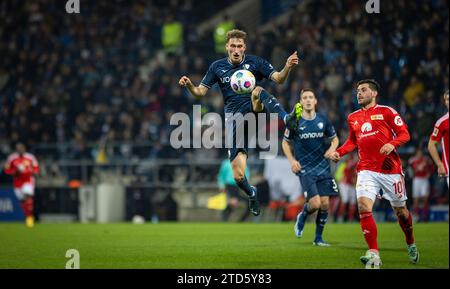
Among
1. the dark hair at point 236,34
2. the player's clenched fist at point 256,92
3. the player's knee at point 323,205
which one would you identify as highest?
the dark hair at point 236,34

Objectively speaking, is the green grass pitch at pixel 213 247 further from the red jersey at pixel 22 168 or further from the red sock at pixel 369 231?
the red jersey at pixel 22 168

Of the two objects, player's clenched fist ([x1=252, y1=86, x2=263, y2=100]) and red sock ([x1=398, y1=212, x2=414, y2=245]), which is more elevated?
player's clenched fist ([x1=252, y1=86, x2=263, y2=100])

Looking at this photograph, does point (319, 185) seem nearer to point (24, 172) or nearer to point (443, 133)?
point (443, 133)

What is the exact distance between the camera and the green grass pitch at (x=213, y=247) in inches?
458

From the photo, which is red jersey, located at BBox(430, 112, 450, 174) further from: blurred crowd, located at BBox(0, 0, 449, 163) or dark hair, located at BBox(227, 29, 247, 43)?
blurred crowd, located at BBox(0, 0, 449, 163)

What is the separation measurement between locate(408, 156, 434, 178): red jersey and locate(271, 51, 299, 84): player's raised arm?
11.0 metres

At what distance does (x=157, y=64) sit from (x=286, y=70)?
19266 mm

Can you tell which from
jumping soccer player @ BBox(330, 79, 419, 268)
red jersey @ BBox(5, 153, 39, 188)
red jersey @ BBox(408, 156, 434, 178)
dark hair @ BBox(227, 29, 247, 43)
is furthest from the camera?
red jersey @ BBox(5, 153, 39, 188)

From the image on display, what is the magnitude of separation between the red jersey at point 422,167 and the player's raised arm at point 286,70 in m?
11.0

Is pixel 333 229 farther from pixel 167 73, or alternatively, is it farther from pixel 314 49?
pixel 167 73

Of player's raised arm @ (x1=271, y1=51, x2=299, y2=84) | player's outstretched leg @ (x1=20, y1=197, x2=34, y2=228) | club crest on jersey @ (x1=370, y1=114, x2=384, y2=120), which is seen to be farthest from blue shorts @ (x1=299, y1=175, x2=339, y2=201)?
player's outstretched leg @ (x1=20, y1=197, x2=34, y2=228)

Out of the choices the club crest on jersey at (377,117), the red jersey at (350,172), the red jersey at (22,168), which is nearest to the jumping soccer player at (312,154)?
the club crest on jersey at (377,117)

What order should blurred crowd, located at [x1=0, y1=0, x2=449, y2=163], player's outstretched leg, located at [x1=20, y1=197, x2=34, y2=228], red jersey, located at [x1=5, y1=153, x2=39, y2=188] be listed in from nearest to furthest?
blurred crowd, located at [x1=0, y1=0, x2=449, y2=163] < player's outstretched leg, located at [x1=20, y1=197, x2=34, y2=228] < red jersey, located at [x1=5, y1=153, x2=39, y2=188]

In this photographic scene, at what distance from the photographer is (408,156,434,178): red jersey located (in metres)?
22.0
